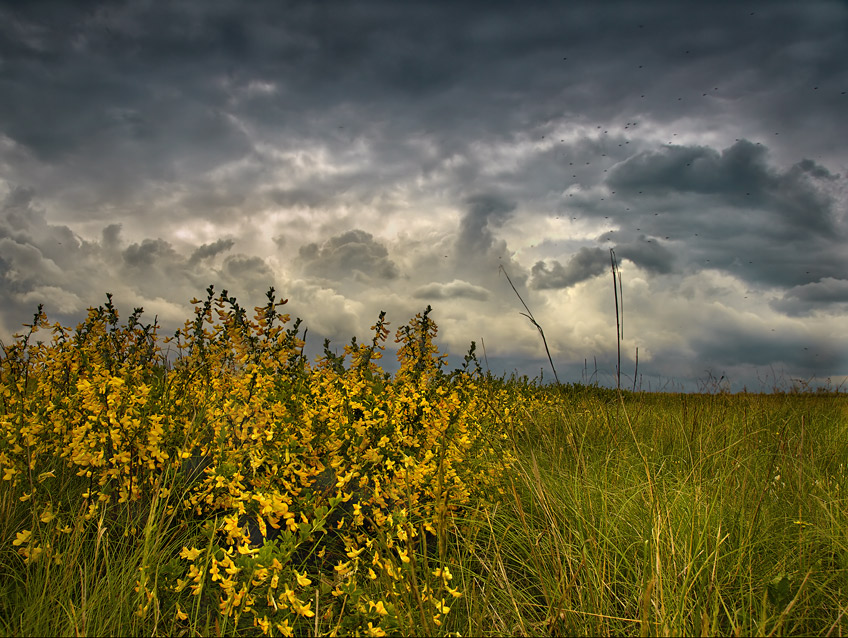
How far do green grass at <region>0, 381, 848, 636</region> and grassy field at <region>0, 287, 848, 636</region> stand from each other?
0.06 ft

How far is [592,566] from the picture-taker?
2537mm

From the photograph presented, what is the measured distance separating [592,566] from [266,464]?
167 cm

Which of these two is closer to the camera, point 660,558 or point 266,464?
point 660,558

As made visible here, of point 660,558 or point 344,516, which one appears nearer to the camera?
point 660,558

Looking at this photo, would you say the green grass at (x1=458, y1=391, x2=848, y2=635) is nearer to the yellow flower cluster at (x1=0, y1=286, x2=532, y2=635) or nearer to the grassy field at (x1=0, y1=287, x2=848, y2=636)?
the grassy field at (x1=0, y1=287, x2=848, y2=636)

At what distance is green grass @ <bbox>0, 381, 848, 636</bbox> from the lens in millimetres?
2242

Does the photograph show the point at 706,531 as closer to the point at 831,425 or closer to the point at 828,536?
the point at 828,536

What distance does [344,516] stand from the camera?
10.7 feet

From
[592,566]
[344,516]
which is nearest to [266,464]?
[344,516]

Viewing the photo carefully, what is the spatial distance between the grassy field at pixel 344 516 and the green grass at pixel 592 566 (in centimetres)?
2

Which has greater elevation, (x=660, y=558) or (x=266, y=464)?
(x=266, y=464)

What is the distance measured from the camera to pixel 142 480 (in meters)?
3.42

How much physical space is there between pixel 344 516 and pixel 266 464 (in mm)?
578

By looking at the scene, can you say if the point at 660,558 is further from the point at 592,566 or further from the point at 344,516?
the point at 344,516
